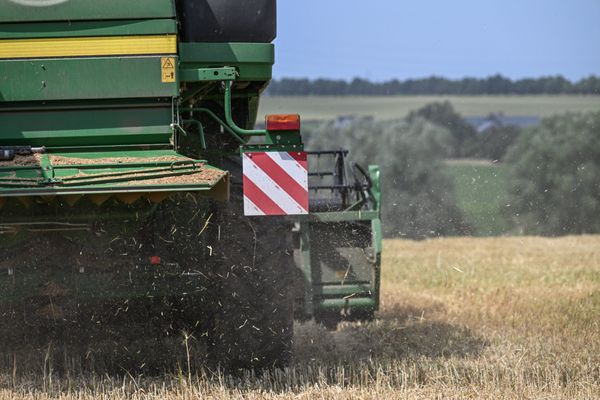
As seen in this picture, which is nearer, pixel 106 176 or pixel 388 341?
pixel 106 176

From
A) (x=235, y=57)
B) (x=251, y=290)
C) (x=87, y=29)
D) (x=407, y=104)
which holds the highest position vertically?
(x=87, y=29)

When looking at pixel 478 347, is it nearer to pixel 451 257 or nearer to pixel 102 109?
pixel 102 109

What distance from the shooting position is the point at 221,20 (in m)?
5.70

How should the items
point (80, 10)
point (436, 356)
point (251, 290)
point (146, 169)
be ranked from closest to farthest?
point (146, 169) < point (80, 10) < point (251, 290) < point (436, 356)

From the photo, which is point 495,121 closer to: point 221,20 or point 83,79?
point 221,20

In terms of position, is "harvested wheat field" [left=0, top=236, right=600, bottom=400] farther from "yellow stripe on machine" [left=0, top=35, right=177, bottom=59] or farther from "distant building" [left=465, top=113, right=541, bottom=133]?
"distant building" [left=465, top=113, right=541, bottom=133]

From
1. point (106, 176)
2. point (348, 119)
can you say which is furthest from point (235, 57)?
point (348, 119)

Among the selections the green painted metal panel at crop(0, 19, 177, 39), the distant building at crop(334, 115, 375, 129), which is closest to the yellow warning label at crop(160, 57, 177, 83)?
the green painted metal panel at crop(0, 19, 177, 39)

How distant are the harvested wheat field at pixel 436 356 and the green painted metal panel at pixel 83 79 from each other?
1499mm

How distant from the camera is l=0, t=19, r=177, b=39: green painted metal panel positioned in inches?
213

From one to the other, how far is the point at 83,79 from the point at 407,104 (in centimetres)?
3877

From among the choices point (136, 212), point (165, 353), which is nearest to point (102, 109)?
point (136, 212)

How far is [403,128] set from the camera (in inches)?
1412

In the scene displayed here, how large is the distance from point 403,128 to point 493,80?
10.2 meters
